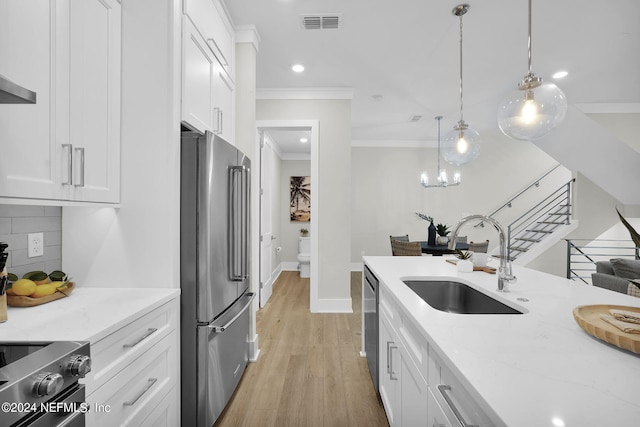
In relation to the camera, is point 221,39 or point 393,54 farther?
point 393,54

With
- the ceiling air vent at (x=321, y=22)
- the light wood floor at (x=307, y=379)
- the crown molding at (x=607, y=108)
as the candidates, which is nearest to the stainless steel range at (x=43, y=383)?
the light wood floor at (x=307, y=379)

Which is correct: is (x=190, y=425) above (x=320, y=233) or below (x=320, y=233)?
below

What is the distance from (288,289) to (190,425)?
11.5ft

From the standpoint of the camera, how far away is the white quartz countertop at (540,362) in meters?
0.60

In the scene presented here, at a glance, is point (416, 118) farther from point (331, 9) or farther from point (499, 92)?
point (331, 9)

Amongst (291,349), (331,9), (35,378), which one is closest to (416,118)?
(331,9)

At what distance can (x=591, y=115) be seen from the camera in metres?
4.41

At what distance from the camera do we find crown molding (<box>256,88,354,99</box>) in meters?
3.85

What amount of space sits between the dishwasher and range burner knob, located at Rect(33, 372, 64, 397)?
162 centimetres

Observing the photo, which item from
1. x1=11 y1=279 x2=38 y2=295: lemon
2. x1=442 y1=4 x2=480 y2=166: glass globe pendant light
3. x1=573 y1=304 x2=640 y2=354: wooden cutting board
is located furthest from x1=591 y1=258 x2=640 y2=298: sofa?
x1=11 y1=279 x2=38 y2=295: lemon

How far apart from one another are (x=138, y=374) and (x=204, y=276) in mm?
529

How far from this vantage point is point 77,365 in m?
0.87

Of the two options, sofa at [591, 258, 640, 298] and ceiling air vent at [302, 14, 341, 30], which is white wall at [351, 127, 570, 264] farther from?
ceiling air vent at [302, 14, 341, 30]

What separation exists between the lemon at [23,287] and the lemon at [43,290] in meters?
0.01
